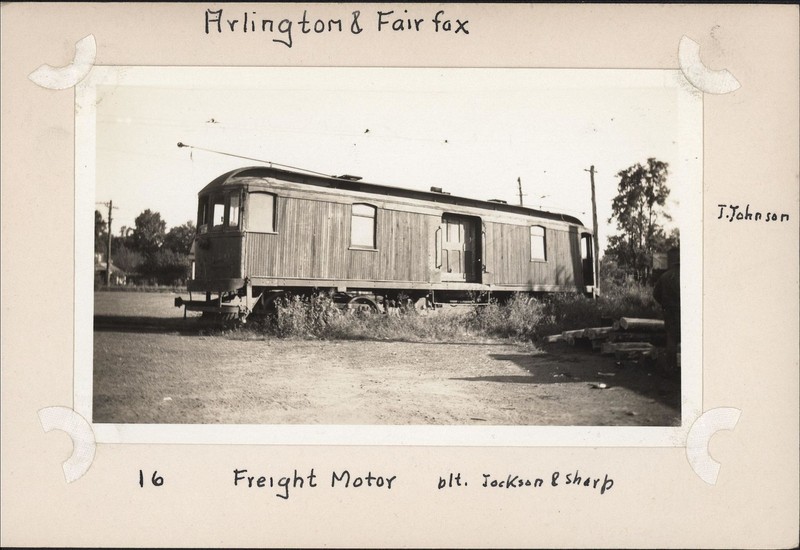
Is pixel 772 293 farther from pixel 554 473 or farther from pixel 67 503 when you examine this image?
pixel 67 503

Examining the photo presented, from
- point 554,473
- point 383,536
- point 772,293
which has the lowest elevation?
point 383,536

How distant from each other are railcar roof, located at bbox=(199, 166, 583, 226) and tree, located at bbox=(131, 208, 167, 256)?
56 centimetres

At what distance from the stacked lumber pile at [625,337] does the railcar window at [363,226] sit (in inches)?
141

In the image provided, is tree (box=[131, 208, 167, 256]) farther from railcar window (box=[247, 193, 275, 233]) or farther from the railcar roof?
railcar window (box=[247, 193, 275, 233])

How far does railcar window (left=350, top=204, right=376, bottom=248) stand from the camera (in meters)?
7.46

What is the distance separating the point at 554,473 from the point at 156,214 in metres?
4.26

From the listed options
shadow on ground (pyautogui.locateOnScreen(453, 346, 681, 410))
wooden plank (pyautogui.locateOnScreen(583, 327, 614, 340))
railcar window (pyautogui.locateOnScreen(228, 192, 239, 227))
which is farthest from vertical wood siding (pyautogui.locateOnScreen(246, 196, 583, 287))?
shadow on ground (pyautogui.locateOnScreen(453, 346, 681, 410))

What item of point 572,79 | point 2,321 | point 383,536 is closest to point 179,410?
point 2,321

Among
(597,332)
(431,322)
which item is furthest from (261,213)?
(597,332)

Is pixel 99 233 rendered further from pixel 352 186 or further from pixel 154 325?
pixel 352 186

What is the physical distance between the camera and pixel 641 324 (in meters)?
4.26

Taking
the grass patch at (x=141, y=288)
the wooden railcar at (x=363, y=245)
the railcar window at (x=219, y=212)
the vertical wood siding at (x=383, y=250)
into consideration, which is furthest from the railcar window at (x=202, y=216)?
the grass patch at (x=141, y=288)

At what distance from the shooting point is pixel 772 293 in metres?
3.37

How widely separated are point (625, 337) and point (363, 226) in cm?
440
